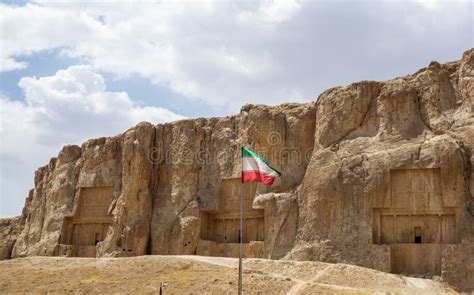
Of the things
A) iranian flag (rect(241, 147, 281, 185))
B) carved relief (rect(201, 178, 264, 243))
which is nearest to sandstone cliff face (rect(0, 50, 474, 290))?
carved relief (rect(201, 178, 264, 243))

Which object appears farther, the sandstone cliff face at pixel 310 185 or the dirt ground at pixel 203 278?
the sandstone cliff face at pixel 310 185

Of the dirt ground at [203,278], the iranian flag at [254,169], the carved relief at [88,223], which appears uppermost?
the iranian flag at [254,169]

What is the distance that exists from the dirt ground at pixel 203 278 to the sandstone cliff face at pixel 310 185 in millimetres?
4792

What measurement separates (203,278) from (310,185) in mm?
12150

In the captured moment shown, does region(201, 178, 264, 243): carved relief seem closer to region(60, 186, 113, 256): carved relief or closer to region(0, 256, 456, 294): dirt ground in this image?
region(0, 256, 456, 294): dirt ground

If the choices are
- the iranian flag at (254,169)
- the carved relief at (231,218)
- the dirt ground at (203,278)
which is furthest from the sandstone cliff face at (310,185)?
the iranian flag at (254,169)

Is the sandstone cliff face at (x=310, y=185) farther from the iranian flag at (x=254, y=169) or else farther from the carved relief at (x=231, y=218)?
the iranian flag at (x=254, y=169)

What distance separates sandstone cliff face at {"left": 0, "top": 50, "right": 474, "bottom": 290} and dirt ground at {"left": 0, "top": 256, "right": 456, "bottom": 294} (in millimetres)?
4792

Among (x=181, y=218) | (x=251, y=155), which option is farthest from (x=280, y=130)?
(x=251, y=155)

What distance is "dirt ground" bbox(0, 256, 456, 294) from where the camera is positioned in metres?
33.5

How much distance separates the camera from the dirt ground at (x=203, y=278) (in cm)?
3353

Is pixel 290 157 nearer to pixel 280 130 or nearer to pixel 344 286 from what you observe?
pixel 280 130

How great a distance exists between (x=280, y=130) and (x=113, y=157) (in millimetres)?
16347

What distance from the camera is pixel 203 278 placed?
3544cm
